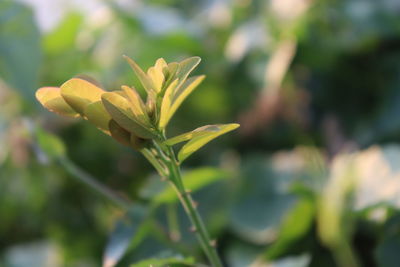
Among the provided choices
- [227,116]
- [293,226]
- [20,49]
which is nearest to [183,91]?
[293,226]

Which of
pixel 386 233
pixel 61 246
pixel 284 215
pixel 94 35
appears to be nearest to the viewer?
pixel 386 233

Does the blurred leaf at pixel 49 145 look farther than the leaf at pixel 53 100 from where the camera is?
Yes

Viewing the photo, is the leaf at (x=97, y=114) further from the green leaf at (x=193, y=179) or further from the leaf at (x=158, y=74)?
the green leaf at (x=193, y=179)

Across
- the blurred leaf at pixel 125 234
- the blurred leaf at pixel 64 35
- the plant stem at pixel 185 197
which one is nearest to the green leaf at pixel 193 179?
the blurred leaf at pixel 125 234

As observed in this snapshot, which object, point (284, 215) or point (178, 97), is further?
point (284, 215)

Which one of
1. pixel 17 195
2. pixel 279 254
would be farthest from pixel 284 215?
pixel 17 195

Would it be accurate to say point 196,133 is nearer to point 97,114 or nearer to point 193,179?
point 97,114

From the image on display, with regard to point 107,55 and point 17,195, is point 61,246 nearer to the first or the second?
point 17,195
